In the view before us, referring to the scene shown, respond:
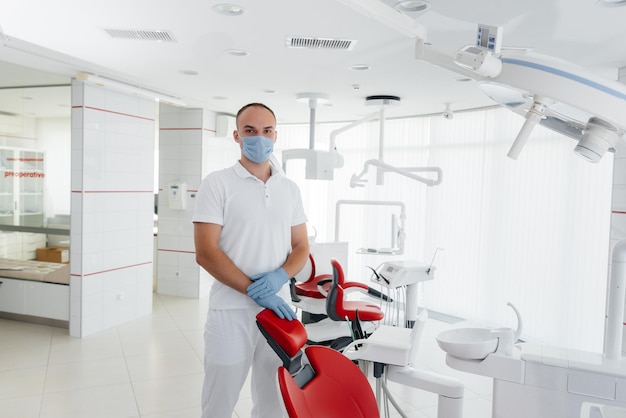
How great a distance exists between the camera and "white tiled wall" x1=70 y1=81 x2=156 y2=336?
176 inches

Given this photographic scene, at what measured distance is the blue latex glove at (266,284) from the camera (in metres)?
1.78

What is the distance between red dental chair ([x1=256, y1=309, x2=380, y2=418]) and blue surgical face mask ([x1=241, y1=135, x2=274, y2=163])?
0.68 metres

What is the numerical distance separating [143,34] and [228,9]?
2.50 feet

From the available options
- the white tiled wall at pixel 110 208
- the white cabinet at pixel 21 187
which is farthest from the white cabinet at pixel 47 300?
the white cabinet at pixel 21 187

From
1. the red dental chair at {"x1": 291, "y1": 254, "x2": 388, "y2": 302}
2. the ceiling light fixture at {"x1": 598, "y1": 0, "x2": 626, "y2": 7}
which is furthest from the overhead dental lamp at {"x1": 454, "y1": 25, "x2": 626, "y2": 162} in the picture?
the red dental chair at {"x1": 291, "y1": 254, "x2": 388, "y2": 302}

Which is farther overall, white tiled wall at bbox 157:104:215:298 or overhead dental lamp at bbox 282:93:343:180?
white tiled wall at bbox 157:104:215:298

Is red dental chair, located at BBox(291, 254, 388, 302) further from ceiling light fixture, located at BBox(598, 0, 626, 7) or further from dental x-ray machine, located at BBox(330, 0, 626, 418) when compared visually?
ceiling light fixture, located at BBox(598, 0, 626, 7)

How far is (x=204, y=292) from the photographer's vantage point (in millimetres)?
6254

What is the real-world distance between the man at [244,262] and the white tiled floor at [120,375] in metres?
1.27

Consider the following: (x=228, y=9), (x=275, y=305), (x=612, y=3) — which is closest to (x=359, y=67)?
(x=228, y=9)

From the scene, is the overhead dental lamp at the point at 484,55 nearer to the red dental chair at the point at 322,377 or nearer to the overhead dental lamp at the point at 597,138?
the overhead dental lamp at the point at 597,138

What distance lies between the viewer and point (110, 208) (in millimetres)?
4777

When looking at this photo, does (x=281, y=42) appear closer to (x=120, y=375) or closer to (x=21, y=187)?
(x=120, y=375)

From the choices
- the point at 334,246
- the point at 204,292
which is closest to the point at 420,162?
the point at 334,246
